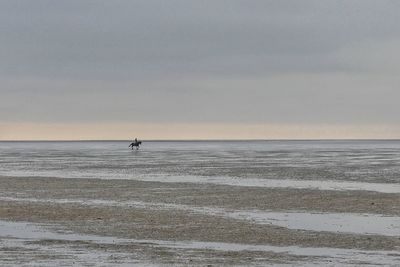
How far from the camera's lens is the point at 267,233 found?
73.7 ft

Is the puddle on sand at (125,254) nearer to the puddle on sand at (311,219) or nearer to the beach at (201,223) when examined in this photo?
the beach at (201,223)

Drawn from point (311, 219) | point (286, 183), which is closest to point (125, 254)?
point (311, 219)

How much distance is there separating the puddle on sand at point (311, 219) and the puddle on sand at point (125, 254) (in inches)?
155

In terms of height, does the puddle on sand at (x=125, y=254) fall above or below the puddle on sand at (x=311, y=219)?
below

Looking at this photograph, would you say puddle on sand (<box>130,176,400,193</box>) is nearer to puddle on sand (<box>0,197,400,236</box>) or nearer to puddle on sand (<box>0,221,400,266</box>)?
puddle on sand (<box>0,197,400,236</box>)

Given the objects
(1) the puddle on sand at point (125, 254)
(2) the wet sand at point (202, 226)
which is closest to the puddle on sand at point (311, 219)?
(2) the wet sand at point (202, 226)

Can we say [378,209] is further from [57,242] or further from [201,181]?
[201,181]

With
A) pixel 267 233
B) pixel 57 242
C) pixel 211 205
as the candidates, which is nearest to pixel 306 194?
pixel 211 205

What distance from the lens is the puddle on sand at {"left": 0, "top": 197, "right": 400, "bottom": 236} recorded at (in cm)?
2355

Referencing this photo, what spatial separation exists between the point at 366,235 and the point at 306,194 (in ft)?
47.5

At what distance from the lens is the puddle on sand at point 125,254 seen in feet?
57.3

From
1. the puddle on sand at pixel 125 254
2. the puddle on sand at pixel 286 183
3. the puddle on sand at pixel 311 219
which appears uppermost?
the puddle on sand at pixel 286 183

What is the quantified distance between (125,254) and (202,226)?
5854mm

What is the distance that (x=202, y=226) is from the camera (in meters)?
24.2
